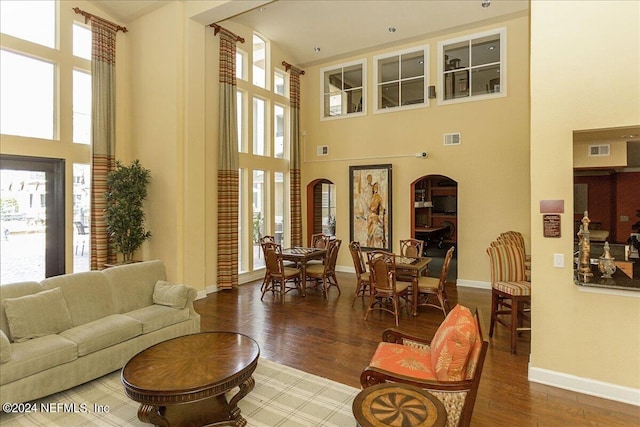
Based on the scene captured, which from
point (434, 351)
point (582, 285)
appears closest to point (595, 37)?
point (582, 285)

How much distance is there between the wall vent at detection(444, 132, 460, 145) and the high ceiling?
2125 mm

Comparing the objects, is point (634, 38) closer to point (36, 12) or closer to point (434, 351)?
point (434, 351)

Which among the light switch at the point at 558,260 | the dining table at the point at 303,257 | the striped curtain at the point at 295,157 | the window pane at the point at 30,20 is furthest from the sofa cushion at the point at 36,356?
the striped curtain at the point at 295,157

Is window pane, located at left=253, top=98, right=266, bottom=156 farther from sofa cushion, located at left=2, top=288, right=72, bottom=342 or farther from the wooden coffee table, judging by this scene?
the wooden coffee table

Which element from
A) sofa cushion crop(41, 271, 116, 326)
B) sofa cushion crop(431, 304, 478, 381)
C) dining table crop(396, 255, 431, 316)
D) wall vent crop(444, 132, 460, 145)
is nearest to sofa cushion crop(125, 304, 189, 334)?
sofa cushion crop(41, 271, 116, 326)

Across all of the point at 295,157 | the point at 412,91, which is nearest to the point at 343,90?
the point at 412,91

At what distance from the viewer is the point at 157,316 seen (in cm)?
385

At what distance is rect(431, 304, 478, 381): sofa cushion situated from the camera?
2.24 metres

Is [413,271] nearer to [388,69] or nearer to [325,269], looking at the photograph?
[325,269]

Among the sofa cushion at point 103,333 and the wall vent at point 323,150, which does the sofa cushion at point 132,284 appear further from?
the wall vent at point 323,150

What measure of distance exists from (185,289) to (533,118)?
4227mm

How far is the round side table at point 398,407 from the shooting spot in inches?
72.7

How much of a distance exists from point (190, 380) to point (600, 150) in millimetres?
5630

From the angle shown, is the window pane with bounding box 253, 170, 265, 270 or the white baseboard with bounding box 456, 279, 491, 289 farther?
the window pane with bounding box 253, 170, 265, 270
